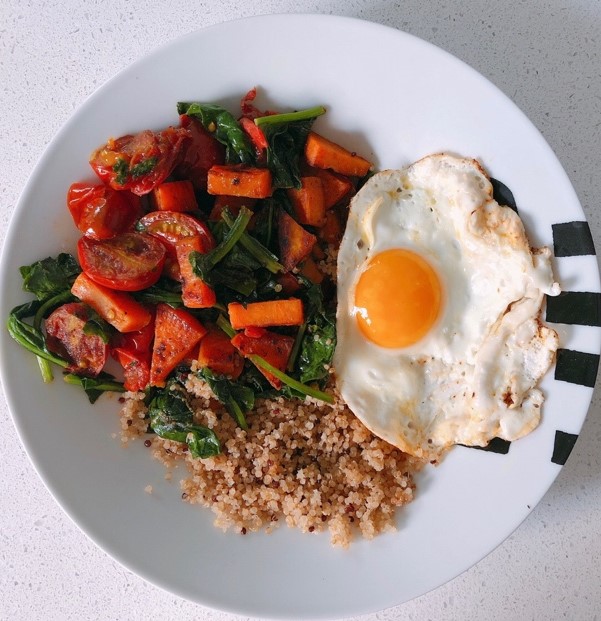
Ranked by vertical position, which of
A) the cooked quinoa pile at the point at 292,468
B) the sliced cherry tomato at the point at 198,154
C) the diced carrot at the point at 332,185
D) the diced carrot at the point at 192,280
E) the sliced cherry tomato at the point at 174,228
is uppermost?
the sliced cherry tomato at the point at 198,154

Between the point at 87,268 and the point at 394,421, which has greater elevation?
the point at 87,268

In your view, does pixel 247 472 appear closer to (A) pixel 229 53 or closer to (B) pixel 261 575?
(B) pixel 261 575

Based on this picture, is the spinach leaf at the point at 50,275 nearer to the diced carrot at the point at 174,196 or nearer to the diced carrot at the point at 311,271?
the diced carrot at the point at 174,196

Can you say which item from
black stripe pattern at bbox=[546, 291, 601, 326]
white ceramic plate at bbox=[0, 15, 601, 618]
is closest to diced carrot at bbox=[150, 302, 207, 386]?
white ceramic plate at bbox=[0, 15, 601, 618]

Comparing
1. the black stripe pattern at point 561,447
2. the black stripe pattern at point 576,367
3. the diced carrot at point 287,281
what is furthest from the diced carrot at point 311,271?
the black stripe pattern at point 561,447

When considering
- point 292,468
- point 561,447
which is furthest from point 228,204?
point 561,447

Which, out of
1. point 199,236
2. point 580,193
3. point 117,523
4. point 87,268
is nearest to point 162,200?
point 199,236
